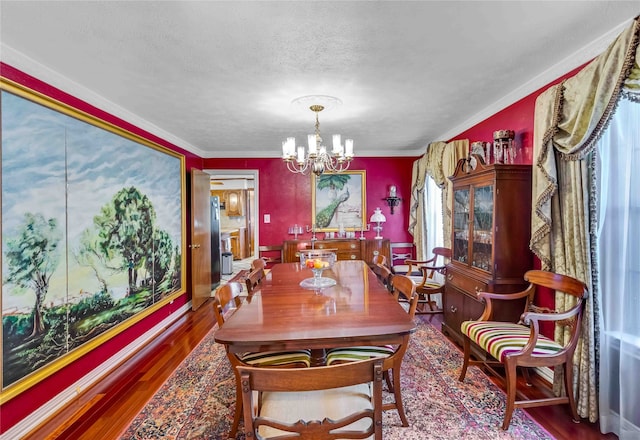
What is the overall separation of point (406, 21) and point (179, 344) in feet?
11.3

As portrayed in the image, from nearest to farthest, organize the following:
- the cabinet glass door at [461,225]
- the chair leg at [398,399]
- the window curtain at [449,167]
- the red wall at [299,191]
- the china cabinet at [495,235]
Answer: the chair leg at [398,399] → the china cabinet at [495,235] → the cabinet glass door at [461,225] → the window curtain at [449,167] → the red wall at [299,191]

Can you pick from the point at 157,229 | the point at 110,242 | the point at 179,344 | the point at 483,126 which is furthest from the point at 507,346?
the point at 157,229

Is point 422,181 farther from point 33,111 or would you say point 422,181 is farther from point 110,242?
point 33,111

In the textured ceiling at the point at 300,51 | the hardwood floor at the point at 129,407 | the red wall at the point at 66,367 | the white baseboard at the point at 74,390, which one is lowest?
the hardwood floor at the point at 129,407

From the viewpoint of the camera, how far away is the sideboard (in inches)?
191

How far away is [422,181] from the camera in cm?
464

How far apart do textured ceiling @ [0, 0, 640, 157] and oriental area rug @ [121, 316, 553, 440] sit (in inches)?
92.3

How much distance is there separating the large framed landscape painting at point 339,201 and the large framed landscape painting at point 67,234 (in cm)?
251

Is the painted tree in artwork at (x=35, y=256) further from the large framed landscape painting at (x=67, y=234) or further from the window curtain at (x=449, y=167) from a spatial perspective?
the window curtain at (x=449, y=167)

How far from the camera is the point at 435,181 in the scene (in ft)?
13.3

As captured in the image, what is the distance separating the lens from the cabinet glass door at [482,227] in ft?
8.39

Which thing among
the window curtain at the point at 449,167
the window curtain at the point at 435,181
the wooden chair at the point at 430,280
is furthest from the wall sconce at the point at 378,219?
the window curtain at the point at 449,167

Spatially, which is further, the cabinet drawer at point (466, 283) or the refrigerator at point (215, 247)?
the refrigerator at point (215, 247)

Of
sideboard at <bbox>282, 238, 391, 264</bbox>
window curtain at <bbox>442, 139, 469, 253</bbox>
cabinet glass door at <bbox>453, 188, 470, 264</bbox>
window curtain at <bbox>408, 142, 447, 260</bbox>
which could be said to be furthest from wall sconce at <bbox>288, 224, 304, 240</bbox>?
cabinet glass door at <bbox>453, 188, 470, 264</bbox>
